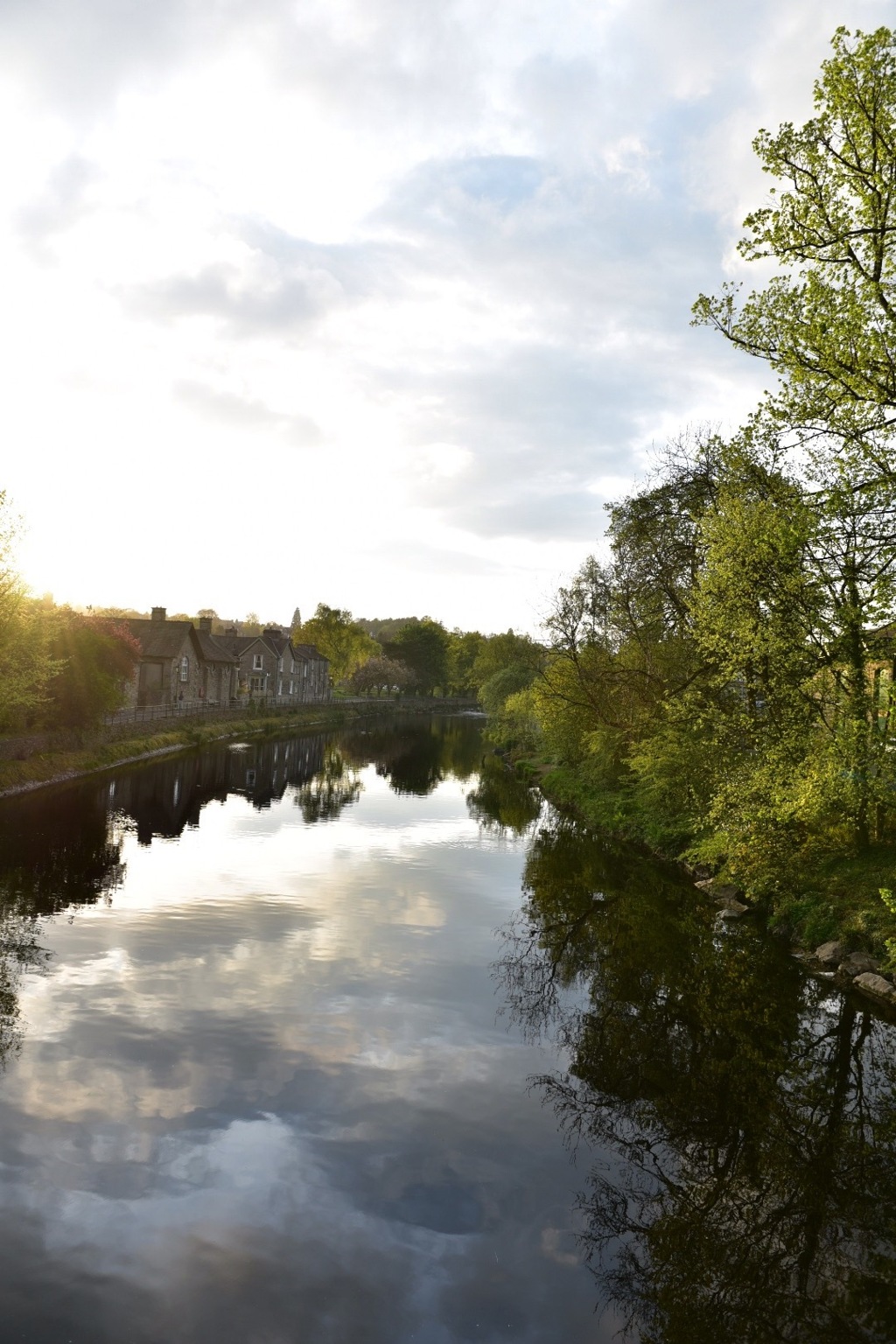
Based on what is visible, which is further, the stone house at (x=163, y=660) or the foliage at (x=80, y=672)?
the stone house at (x=163, y=660)

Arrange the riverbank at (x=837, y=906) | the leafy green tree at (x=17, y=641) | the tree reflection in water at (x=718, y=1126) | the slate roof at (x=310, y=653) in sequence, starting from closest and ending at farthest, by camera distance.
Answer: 1. the tree reflection in water at (x=718, y=1126)
2. the riverbank at (x=837, y=906)
3. the leafy green tree at (x=17, y=641)
4. the slate roof at (x=310, y=653)

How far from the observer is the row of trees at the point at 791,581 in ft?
44.7

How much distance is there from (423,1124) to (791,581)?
40.6 feet

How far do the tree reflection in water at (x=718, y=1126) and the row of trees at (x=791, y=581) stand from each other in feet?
12.7

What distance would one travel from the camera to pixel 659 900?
23.3m

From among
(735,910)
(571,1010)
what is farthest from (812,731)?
(571,1010)

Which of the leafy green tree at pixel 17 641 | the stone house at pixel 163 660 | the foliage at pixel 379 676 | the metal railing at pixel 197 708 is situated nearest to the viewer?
the leafy green tree at pixel 17 641

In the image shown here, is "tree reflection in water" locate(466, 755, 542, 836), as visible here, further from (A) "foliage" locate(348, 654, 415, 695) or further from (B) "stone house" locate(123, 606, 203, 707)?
(A) "foliage" locate(348, 654, 415, 695)

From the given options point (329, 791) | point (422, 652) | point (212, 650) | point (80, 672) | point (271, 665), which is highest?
point (422, 652)

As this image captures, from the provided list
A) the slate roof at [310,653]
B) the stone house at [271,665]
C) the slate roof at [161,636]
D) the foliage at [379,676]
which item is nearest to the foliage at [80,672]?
the slate roof at [161,636]

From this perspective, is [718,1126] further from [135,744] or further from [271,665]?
[271,665]

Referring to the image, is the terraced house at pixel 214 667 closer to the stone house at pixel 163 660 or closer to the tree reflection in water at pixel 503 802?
the stone house at pixel 163 660

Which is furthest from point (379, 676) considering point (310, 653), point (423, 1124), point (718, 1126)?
point (718, 1126)

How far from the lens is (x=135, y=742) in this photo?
45.8 metres
